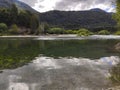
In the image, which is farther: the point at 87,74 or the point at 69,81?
the point at 87,74

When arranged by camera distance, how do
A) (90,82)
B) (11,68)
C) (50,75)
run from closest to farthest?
(90,82)
(50,75)
(11,68)

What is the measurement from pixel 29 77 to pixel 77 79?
4.77 metres

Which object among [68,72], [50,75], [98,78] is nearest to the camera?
[98,78]

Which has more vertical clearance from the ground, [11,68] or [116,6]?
[116,6]

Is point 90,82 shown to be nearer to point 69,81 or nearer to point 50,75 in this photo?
point 69,81

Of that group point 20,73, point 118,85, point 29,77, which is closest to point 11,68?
point 20,73

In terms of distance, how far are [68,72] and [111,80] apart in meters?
6.21

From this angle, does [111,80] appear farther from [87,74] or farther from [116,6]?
[116,6]

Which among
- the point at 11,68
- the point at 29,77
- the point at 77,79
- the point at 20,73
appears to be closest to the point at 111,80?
the point at 77,79

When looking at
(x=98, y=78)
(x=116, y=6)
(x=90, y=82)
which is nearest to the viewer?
(x=90, y=82)

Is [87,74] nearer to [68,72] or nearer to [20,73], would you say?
[68,72]

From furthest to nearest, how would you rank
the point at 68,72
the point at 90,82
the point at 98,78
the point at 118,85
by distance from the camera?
the point at 68,72 < the point at 98,78 < the point at 90,82 < the point at 118,85

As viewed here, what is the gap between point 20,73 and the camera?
27.6m

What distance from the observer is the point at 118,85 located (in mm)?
21109
